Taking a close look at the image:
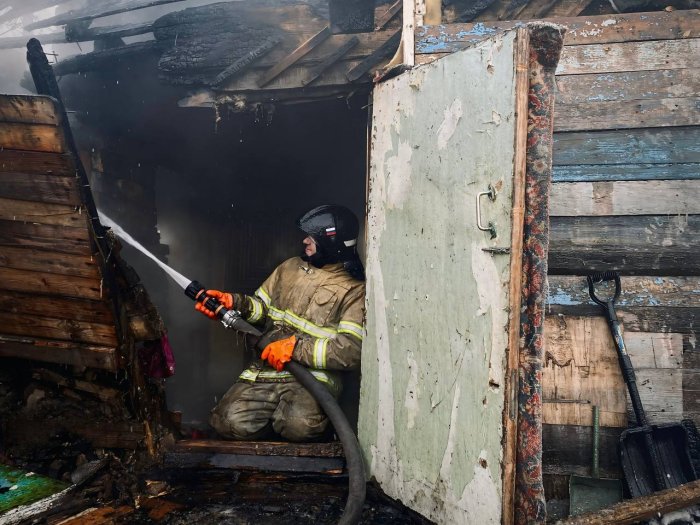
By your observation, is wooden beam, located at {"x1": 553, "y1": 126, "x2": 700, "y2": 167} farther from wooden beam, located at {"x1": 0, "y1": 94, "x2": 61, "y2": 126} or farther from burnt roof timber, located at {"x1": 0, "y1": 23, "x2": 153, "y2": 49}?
burnt roof timber, located at {"x1": 0, "y1": 23, "x2": 153, "y2": 49}

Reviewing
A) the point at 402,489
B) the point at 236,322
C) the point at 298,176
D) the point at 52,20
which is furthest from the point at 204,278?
the point at 402,489

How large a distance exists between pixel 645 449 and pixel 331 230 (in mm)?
2784

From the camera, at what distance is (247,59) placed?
180 inches

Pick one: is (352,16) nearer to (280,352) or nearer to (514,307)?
(280,352)

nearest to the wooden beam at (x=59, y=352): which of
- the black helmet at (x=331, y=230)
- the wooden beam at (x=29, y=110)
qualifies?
the wooden beam at (x=29, y=110)

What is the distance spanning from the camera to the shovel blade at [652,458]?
3.56 metres

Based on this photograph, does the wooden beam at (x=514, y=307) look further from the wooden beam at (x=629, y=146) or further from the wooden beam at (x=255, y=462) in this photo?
the wooden beam at (x=629, y=146)

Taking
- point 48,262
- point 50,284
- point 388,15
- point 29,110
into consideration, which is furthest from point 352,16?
point 50,284

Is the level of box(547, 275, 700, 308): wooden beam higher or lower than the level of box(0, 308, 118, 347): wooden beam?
higher

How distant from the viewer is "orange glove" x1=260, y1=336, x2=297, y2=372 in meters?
3.83

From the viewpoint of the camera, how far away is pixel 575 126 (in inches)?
152

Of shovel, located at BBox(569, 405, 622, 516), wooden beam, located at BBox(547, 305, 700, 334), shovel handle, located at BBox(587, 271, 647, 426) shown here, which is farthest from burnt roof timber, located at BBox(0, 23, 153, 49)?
shovel, located at BBox(569, 405, 622, 516)

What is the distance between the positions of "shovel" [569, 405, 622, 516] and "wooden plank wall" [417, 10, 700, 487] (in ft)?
0.20

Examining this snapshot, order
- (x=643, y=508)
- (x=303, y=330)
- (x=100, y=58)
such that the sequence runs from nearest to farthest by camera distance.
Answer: (x=643, y=508) → (x=303, y=330) → (x=100, y=58)
